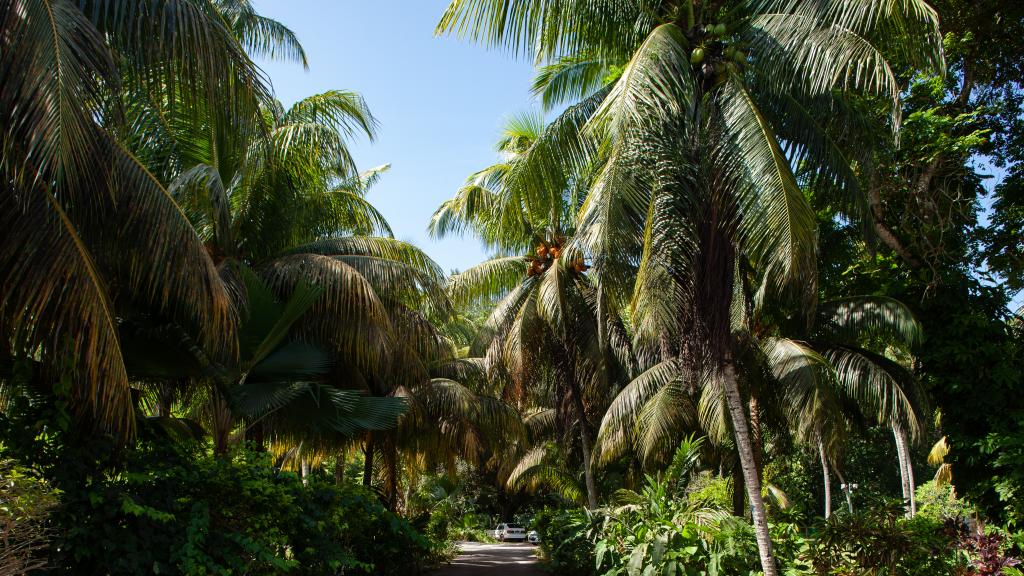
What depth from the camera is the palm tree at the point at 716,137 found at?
279 inches

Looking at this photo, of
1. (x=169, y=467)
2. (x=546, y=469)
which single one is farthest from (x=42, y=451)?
(x=546, y=469)

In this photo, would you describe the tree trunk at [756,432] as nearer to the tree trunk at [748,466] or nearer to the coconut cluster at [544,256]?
the tree trunk at [748,466]

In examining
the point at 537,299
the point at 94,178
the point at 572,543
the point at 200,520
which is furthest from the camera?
the point at 537,299

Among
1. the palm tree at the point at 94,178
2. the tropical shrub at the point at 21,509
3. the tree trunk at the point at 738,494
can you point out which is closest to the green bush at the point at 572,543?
the tree trunk at the point at 738,494

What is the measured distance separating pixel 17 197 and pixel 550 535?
44.4 feet

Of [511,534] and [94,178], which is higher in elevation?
[94,178]

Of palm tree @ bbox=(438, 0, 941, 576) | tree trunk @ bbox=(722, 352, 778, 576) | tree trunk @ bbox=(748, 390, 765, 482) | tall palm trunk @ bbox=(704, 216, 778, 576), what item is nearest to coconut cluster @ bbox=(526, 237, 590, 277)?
tree trunk @ bbox=(748, 390, 765, 482)

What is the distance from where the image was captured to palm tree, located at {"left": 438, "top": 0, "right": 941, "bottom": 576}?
7.10 m

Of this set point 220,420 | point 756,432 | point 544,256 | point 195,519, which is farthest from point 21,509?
point 544,256

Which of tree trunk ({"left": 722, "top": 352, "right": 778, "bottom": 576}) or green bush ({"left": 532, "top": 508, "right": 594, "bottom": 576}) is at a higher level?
tree trunk ({"left": 722, "top": 352, "right": 778, "bottom": 576})

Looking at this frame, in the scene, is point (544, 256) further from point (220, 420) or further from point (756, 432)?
point (220, 420)

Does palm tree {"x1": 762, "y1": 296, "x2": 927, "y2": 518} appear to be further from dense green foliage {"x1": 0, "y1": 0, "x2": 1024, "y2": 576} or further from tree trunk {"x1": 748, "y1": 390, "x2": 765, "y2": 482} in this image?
tree trunk {"x1": 748, "y1": 390, "x2": 765, "y2": 482}

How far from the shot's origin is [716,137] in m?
7.74

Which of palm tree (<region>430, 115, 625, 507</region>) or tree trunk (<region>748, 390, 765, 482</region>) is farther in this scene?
palm tree (<region>430, 115, 625, 507</region>)
